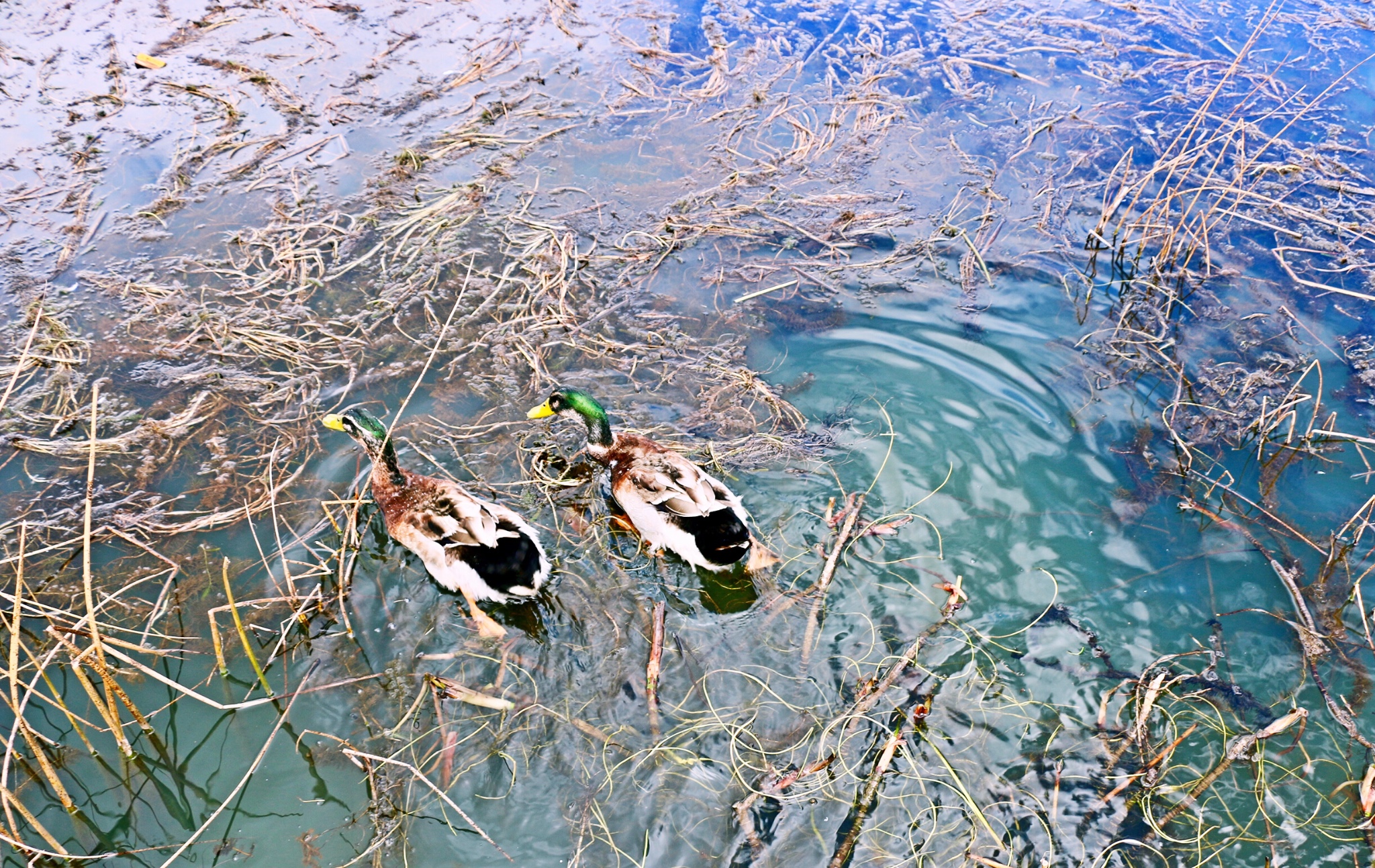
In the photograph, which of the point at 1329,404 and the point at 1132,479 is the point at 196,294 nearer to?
the point at 1132,479

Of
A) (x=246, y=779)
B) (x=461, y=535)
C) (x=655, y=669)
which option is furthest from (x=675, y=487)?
(x=246, y=779)

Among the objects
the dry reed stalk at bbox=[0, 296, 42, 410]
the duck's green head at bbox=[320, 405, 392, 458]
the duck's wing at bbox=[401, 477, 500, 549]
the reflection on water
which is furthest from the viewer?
the duck's green head at bbox=[320, 405, 392, 458]

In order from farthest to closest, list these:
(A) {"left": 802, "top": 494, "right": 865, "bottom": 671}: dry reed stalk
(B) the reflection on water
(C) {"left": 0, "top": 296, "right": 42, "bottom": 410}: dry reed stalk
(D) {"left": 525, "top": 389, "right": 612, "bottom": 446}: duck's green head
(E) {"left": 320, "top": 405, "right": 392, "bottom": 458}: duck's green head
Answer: (D) {"left": 525, "top": 389, "right": 612, "bottom": 446}: duck's green head
(E) {"left": 320, "top": 405, "right": 392, "bottom": 458}: duck's green head
(A) {"left": 802, "top": 494, "right": 865, "bottom": 671}: dry reed stalk
(B) the reflection on water
(C) {"left": 0, "top": 296, "right": 42, "bottom": 410}: dry reed stalk

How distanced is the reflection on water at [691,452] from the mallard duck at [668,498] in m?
0.18

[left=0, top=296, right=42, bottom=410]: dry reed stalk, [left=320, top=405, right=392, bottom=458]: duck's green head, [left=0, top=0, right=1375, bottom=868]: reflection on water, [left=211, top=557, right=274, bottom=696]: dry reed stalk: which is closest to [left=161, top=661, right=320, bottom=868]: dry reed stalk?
[left=0, top=0, right=1375, bottom=868]: reflection on water

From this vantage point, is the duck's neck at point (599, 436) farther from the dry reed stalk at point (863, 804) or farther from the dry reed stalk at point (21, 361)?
the dry reed stalk at point (21, 361)

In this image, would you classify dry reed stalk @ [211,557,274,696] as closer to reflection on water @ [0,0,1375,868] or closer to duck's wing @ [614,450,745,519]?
reflection on water @ [0,0,1375,868]

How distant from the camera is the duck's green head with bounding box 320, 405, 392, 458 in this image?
5.02 meters

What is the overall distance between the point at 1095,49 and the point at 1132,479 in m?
5.89

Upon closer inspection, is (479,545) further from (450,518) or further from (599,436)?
(599,436)

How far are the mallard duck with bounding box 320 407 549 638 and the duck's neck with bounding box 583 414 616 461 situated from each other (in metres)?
0.75

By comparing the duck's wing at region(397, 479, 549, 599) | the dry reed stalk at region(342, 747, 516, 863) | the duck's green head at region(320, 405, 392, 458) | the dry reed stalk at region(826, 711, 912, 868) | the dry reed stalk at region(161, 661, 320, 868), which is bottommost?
the dry reed stalk at region(161, 661, 320, 868)

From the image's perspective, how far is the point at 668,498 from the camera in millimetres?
4711

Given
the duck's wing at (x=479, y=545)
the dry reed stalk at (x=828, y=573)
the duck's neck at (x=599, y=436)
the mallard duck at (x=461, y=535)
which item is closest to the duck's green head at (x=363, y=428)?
the mallard duck at (x=461, y=535)
